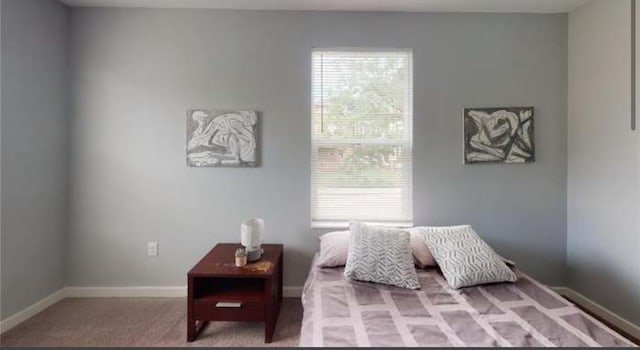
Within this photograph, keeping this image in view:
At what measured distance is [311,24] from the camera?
2.64 meters

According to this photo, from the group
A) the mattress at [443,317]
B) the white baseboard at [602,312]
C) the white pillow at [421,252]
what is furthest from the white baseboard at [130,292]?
the white baseboard at [602,312]

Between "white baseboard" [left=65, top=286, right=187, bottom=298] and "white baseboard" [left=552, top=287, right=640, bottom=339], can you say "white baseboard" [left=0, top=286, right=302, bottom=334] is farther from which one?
"white baseboard" [left=552, top=287, right=640, bottom=339]

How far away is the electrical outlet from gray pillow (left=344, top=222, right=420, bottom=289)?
1744 mm

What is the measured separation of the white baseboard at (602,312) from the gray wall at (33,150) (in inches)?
171

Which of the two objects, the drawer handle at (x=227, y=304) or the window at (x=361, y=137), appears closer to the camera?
the drawer handle at (x=227, y=304)

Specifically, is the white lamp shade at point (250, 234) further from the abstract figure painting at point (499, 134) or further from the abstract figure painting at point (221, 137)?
the abstract figure painting at point (499, 134)

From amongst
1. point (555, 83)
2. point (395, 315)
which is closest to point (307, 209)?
point (395, 315)

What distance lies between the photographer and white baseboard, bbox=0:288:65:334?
2.17 m

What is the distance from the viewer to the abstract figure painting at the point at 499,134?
2.62m

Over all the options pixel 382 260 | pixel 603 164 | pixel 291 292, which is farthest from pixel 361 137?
pixel 603 164

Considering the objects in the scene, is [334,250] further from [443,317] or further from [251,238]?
[443,317]

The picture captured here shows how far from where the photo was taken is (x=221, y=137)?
8.62 ft

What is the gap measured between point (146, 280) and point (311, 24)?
2.66 metres

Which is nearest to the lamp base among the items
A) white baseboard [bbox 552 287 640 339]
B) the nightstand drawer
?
the nightstand drawer
